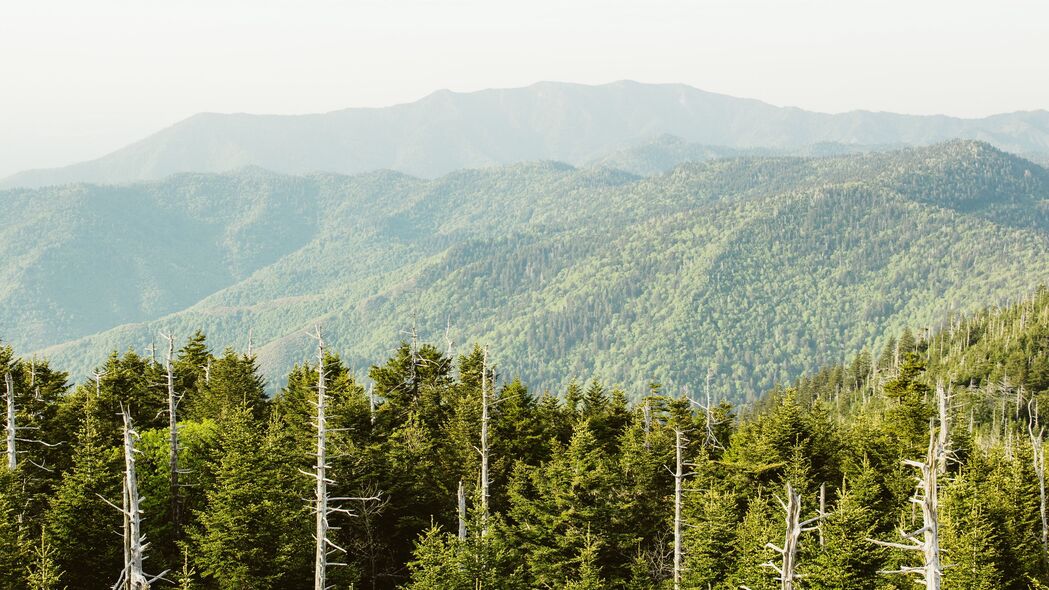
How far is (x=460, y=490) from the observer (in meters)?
44.4

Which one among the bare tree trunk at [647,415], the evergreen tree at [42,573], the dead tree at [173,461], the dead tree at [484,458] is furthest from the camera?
the bare tree trunk at [647,415]

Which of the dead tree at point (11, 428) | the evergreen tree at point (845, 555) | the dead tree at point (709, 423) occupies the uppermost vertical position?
the dead tree at point (11, 428)

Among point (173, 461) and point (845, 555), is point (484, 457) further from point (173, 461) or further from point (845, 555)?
point (845, 555)

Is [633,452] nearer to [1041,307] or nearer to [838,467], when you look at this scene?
[838,467]

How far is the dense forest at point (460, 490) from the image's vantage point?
3691 centimetres

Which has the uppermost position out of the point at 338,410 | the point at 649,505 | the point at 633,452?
the point at 338,410

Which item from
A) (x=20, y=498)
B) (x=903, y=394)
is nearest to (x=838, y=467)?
(x=903, y=394)

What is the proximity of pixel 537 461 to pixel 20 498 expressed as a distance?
110 feet

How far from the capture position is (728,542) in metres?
41.2

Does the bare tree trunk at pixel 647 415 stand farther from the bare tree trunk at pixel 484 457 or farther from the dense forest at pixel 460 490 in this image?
the bare tree trunk at pixel 484 457

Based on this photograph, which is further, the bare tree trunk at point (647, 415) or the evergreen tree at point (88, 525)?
the bare tree trunk at point (647, 415)

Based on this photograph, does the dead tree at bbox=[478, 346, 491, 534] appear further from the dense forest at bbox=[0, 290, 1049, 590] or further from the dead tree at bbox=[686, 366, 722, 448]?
the dead tree at bbox=[686, 366, 722, 448]

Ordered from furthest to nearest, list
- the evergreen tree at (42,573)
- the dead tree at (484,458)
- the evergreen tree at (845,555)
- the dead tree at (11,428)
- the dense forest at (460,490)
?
the dead tree at (484,458) < the dead tree at (11,428) < the dense forest at (460,490) < the evergreen tree at (845,555) < the evergreen tree at (42,573)

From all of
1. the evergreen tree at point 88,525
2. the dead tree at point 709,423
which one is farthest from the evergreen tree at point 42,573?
the dead tree at point 709,423
